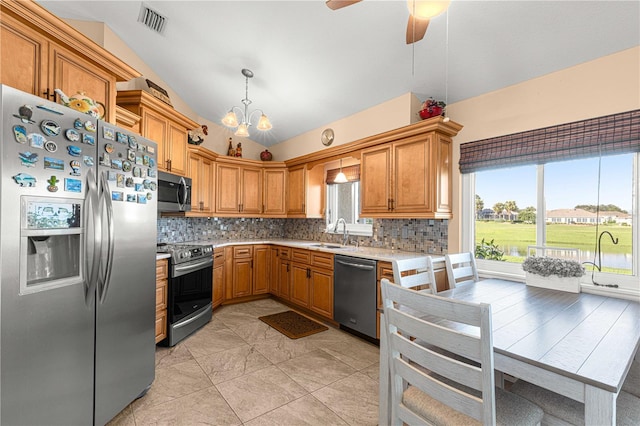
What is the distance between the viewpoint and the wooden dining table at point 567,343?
3.14 feet

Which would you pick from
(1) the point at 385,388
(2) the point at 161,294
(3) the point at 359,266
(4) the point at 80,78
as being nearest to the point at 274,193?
(3) the point at 359,266

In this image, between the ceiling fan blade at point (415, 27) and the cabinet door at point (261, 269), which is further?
the cabinet door at point (261, 269)

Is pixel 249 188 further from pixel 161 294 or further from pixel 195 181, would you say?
pixel 161 294

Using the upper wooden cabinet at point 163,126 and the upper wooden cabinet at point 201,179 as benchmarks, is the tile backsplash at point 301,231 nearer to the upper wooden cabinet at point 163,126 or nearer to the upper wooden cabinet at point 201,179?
the upper wooden cabinet at point 201,179

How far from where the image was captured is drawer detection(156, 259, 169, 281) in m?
2.70

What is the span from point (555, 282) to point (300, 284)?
2758 mm

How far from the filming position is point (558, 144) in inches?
90.7

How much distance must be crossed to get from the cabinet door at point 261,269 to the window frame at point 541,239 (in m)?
2.82

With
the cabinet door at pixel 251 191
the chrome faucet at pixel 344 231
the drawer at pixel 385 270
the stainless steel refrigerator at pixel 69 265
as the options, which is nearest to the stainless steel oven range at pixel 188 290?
the stainless steel refrigerator at pixel 69 265

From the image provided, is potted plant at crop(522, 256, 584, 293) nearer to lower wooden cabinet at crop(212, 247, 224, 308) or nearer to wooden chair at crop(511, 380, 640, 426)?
wooden chair at crop(511, 380, 640, 426)

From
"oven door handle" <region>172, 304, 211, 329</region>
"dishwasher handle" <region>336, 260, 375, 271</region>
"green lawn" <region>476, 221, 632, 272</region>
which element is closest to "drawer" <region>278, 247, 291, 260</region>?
"dishwasher handle" <region>336, 260, 375, 271</region>

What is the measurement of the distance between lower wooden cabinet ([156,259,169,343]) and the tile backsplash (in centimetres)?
115

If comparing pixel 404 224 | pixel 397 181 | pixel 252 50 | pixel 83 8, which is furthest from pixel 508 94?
pixel 83 8

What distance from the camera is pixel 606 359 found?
42.2 inches
